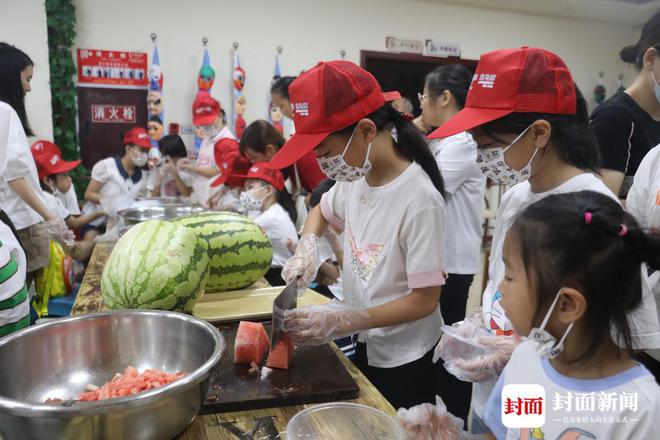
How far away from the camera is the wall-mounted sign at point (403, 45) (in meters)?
6.75

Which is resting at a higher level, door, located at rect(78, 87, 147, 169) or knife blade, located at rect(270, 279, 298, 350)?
door, located at rect(78, 87, 147, 169)

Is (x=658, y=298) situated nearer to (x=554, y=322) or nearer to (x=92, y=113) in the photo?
(x=554, y=322)

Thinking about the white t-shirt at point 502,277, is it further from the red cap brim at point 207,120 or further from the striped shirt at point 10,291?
the red cap brim at point 207,120

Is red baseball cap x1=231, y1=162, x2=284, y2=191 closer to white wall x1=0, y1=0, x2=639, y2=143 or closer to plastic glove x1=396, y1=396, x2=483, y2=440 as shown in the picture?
plastic glove x1=396, y1=396, x2=483, y2=440

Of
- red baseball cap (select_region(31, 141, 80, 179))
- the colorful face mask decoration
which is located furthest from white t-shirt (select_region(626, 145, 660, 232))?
the colorful face mask decoration

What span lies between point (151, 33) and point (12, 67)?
296 centimetres

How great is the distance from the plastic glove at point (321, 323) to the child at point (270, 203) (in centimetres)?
149

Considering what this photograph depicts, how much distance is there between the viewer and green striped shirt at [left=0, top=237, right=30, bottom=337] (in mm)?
1647

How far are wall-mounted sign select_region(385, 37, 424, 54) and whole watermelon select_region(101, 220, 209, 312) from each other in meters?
5.68

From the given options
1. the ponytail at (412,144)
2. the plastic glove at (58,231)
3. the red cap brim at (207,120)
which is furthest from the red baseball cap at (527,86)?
the red cap brim at (207,120)

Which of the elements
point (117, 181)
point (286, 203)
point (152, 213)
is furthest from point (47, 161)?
point (286, 203)

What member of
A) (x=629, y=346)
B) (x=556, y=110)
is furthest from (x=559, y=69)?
(x=629, y=346)

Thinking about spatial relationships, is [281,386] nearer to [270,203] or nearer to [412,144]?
[412,144]

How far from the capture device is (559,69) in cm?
147
